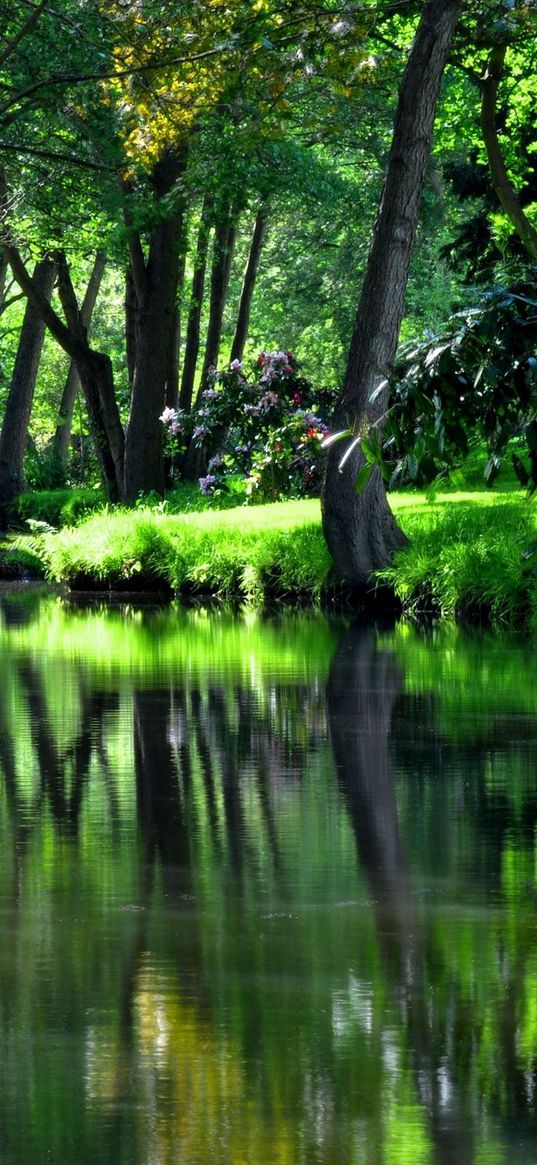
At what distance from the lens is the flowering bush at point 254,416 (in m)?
26.2

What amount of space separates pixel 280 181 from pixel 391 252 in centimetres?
862

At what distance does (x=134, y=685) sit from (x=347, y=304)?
1566 inches

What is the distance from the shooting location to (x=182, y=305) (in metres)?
32.3

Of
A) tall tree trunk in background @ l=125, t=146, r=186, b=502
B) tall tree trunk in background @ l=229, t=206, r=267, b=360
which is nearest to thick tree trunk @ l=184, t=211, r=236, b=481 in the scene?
tall tree trunk in background @ l=229, t=206, r=267, b=360

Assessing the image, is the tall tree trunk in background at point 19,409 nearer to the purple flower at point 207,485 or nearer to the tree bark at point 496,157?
the purple flower at point 207,485

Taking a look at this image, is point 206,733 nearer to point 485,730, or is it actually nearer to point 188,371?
point 485,730

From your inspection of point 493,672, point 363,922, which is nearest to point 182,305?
point 493,672

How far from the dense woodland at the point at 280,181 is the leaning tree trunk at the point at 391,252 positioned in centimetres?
2

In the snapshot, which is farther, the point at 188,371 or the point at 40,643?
the point at 188,371

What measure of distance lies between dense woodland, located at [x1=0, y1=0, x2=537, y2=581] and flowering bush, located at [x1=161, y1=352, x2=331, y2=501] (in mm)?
82

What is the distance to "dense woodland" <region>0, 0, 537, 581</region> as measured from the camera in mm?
6809

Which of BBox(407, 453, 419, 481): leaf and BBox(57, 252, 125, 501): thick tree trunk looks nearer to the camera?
BBox(407, 453, 419, 481): leaf

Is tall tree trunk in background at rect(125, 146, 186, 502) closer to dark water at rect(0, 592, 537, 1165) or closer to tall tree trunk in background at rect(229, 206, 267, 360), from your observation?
tall tree trunk in background at rect(229, 206, 267, 360)

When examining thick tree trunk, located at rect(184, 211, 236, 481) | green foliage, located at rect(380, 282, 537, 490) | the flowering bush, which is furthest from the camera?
thick tree trunk, located at rect(184, 211, 236, 481)
